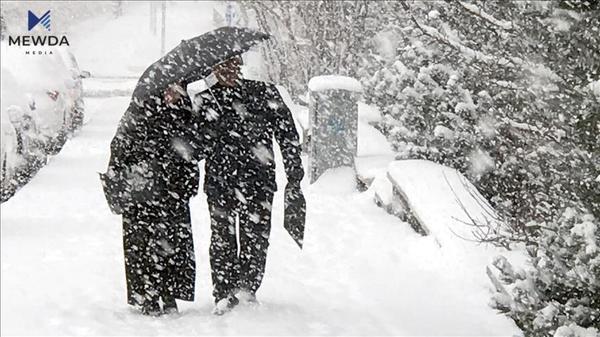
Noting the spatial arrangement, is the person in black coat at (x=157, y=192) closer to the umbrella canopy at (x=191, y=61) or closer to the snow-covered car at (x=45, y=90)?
the umbrella canopy at (x=191, y=61)

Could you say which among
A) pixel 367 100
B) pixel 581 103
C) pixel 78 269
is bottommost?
pixel 367 100

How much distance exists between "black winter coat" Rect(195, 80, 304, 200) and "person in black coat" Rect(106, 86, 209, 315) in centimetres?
11

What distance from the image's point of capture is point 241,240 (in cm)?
615

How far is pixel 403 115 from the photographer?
10289mm

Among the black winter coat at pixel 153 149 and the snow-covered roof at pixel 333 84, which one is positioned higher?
the black winter coat at pixel 153 149

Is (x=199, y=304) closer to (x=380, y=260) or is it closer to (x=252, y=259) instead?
(x=252, y=259)

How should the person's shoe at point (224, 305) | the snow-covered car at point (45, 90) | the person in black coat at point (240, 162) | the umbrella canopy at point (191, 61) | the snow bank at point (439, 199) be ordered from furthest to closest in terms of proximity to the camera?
the snow-covered car at point (45, 90) → the snow bank at point (439, 199) → the person's shoe at point (224, 305) → the person in black coat at point (240, 162) → the umbrella canopy at point (191, 61)

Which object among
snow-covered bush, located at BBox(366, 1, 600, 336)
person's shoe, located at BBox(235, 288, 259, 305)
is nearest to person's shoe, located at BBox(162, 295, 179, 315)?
person's shoe, located at BBox(235, 288, 259, 305)

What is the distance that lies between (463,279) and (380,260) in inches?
41.2


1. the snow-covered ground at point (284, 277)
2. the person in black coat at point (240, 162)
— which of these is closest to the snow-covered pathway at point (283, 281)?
the snow-covered ground at point (284, 277)

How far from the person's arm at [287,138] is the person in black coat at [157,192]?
1.72ft

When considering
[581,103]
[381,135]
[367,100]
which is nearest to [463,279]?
[581,103]

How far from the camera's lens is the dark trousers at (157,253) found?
6.03 metres

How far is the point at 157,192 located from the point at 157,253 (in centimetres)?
40
